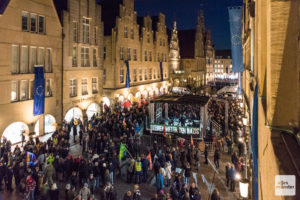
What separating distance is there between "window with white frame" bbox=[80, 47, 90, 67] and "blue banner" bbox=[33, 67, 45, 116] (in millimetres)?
7311

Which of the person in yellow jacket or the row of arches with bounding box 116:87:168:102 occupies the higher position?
the row of arches with bounding box 116:87:168:102

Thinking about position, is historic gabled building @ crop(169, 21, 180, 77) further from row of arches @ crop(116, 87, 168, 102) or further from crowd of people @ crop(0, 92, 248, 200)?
crowd of people @ crop(0, 92, 248, 200)

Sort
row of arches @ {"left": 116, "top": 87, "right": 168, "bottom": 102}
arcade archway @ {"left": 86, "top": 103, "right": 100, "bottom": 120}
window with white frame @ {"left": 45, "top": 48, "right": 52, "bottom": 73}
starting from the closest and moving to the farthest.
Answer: window with white frame @ {"left": 45, "top": 48, "right": 52, "bottom": 73}, arcade archway @ {"left": 86, "top": 103, "right": 100, "bottom": 120}, row of arches @ {"left": 116, "top": 87, "right": 168, "bottom": 102}

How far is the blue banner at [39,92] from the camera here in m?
21.1

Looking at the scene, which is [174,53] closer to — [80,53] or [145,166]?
[80,53]

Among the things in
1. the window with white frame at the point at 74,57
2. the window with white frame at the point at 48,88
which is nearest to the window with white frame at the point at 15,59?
the window with white frame at the point at 48,88

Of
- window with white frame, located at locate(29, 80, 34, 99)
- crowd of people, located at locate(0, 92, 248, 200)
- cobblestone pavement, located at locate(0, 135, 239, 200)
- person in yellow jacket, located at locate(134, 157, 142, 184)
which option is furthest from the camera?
window with white frame, located at locate(29, 80, 34, 99)

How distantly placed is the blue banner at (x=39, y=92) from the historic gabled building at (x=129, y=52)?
13.1m

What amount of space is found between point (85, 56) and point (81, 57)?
89cm

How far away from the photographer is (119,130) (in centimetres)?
2123

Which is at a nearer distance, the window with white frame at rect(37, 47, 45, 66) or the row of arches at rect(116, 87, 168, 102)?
the window with white frame at rect(37, 47, 45, 66)

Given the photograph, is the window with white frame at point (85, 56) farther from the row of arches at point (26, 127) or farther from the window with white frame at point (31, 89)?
the window with white frame at point (31, 89)

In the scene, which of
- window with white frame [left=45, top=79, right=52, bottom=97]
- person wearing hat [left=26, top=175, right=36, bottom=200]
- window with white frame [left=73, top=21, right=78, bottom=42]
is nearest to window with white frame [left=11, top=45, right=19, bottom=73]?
window with white frame [left=45, top=79, right=52, bottom=97]

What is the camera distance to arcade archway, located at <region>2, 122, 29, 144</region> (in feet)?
62.8
